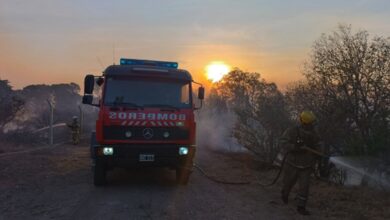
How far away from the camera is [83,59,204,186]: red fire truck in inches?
412

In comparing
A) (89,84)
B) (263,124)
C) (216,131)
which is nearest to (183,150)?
(89,84)

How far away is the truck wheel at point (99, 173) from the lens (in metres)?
Answer: 10.6

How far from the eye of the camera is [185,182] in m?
11.5

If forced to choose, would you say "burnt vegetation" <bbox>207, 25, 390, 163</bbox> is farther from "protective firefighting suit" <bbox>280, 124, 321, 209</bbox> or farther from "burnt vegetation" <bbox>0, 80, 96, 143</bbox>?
"burnt vegetation" <bbox>0, 80, 96, 143</bbox>

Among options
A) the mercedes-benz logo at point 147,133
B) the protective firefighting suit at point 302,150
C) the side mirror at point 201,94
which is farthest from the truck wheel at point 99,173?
the protective firefighting suit at point 302,150

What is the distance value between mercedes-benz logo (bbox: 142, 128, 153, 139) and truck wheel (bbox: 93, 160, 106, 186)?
1.14 m

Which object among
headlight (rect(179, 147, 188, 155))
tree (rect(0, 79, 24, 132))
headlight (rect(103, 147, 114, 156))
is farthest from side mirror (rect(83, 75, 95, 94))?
tree (rect(0, 79, 24, 132))

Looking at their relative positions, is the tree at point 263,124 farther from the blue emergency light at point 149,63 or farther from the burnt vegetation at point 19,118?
the burnt vegetation at point 19,118

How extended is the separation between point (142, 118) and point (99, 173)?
1.63 m

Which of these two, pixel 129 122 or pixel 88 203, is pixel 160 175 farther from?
pixel 88 203

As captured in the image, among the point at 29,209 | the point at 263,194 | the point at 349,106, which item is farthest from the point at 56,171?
the point at 349,106

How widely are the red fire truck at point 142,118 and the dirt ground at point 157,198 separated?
746mm

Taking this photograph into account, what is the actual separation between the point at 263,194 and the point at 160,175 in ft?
11.7

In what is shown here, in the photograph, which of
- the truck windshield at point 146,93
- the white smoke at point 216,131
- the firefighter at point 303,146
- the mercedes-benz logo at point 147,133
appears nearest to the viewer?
the firefighter at point 303,146
